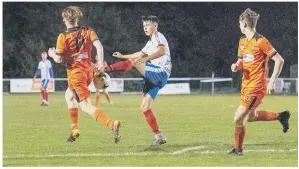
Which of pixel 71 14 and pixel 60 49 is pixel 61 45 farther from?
pixel 71 14

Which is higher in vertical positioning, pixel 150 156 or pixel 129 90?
pixel 150 156

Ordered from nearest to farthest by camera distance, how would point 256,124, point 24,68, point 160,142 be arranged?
point 160,142
point 256,124
point 24,68

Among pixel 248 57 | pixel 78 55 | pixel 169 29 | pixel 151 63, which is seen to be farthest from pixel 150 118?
pixel 169 29

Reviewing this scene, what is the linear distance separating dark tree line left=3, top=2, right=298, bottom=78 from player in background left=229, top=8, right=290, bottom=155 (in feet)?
30.5

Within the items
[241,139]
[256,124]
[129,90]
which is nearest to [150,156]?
[241,139]

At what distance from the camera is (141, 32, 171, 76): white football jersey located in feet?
31.7

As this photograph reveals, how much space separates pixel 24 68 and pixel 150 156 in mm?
19400

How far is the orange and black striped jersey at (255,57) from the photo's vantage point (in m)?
9.20

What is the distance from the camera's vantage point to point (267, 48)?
9188 mm

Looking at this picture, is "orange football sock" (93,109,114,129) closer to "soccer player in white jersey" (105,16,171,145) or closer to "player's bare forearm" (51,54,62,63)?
"soccer player in white jersey" (105,16,171,145)

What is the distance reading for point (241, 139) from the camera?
9680 millimetres

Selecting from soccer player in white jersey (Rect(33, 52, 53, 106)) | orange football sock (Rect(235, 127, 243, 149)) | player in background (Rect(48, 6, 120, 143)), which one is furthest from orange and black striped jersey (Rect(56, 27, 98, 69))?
soccer player in white jersey (Rect(33, 52, 53, 106))

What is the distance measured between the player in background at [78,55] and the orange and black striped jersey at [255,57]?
158 cm

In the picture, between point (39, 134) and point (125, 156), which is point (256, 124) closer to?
point (39, 134)
